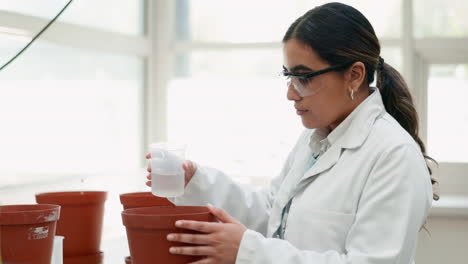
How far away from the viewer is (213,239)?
1.20m

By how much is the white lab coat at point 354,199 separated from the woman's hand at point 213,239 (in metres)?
0.02

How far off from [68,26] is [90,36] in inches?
7.7

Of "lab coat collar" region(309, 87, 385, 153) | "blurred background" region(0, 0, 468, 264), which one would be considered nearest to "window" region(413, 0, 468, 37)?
"blurred background" region(0, 0, 468, 264)

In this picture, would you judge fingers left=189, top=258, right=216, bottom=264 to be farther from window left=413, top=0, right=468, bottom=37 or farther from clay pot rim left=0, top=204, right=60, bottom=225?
window left=413, top=0, right=468, bottom=37

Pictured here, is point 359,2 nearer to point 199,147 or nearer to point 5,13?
point 199,147

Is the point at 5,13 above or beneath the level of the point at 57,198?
above

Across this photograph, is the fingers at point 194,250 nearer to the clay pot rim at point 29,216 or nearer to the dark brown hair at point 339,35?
the clay pot rim at point 29,216

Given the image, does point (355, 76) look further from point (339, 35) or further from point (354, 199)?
point (354, 199)

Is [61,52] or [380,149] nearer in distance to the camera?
[380,149]

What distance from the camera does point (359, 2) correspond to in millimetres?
3129

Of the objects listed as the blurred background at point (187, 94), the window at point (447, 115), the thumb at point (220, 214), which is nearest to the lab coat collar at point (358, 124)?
the thumb at point (220, 214)

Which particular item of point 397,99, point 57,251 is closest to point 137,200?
point 57,251

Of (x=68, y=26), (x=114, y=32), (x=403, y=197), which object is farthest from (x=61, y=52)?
(x=403, y=197)

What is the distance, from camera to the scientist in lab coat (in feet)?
4.17
